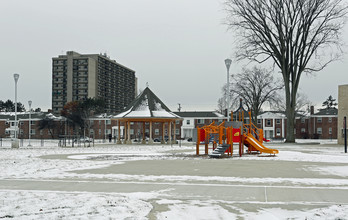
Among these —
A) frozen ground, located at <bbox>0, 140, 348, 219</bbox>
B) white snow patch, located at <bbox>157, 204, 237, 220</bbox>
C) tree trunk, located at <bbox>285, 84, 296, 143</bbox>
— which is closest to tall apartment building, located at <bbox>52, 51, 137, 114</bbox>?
tree trunk, located at <bbox>285, 84, 296, 143</bbox>

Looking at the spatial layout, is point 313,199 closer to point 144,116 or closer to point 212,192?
point 212,192

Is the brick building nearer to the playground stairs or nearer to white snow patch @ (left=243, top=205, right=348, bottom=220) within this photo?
the playground stairs

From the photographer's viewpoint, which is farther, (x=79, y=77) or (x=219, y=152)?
(x=79, y=77)

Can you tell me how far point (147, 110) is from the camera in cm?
4734

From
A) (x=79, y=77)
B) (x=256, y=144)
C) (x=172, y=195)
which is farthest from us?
(x=79, y=77)

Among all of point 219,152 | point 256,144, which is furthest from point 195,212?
point 256,144

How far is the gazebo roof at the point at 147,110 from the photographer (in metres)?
46.1

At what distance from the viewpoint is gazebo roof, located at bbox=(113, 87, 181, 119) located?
46094 millimetres

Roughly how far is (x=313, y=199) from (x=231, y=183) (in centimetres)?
308

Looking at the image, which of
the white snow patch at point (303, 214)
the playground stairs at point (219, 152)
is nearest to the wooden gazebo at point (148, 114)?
the playground stairs at point (219, 152)

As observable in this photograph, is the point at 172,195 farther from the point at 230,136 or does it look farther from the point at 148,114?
the point at 148,114

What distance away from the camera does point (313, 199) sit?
870 cm

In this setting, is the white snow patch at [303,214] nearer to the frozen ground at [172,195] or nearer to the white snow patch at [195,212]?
the frozen ground at [172,195]

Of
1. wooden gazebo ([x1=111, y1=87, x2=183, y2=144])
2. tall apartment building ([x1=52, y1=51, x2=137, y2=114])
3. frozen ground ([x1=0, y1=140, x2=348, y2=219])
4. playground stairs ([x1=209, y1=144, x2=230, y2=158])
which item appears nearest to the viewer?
frozen ground ([x1=0, y1=140, x2=348, y2=219])
